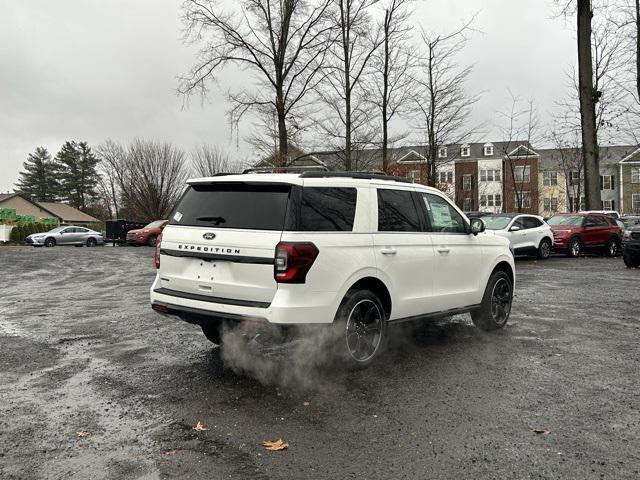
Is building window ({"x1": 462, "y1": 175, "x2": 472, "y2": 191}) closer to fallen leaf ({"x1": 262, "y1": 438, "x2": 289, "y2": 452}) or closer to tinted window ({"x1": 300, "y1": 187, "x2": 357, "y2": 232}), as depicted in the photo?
tinted window ({"x1": 300, "y1": 187, "x2": 357, "y2": 232})

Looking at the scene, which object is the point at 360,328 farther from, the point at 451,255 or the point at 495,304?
the point at 495,304

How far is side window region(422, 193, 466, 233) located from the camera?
6.02 metres

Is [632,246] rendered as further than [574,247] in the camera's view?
No

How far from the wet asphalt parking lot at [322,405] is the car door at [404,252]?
24.4 inches

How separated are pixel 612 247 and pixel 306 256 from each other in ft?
67.4

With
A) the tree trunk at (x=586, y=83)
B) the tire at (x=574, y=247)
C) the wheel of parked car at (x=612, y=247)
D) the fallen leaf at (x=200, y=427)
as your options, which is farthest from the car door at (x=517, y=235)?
the fallen leaf at (x=200, y=427)

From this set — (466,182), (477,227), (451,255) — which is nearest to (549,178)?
(466,182)

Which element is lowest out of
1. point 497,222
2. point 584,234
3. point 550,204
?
point 584,234

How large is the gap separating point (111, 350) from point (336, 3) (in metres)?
23.8

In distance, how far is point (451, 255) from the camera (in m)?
6.11

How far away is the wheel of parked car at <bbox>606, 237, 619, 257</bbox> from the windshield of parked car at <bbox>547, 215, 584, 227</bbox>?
1.56m

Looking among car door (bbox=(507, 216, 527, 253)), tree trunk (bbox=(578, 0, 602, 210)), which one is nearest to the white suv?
car door (bbox=(507, 216, 527, 253))

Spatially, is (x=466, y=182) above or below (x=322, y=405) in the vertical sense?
above

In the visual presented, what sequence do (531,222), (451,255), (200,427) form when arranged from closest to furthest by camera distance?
(200,427), (451,255), (531,222)
